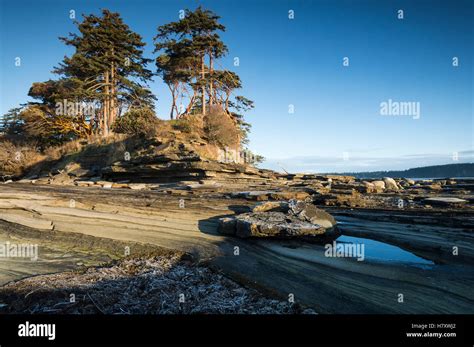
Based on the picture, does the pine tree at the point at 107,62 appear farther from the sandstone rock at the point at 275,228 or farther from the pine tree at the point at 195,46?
the sandstone rock at the point at 275,228

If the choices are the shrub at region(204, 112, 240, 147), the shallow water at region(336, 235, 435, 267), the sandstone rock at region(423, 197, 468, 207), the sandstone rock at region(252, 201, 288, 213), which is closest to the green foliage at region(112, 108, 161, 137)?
the shrub at region(204, 112, 240, 147)

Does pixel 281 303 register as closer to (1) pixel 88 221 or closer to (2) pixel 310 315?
(2) pixel 310 315

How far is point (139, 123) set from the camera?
25688 millimetres

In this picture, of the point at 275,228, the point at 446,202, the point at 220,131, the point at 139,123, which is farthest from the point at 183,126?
the point at 446,202

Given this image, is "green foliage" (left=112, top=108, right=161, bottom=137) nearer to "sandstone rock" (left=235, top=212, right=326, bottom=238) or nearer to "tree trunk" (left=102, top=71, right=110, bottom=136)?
"tree trunk" (left=102, top=71, right=110, bottom=136)

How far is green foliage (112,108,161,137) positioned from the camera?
2528cm

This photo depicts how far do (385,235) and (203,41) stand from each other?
31775mm

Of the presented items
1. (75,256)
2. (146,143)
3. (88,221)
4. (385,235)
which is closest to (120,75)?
A: (146,143)

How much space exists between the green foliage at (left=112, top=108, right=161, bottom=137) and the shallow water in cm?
2196

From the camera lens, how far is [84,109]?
32.5 meters

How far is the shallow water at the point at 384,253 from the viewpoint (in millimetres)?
5418

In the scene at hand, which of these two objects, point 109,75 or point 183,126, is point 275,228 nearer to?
point 183,126

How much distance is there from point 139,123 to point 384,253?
2496 cm

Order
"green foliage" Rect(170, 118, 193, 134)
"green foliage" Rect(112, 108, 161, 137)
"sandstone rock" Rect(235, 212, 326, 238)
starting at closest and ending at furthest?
"sandstone rock" Rect(235, 212, 326, 238)
"green foliage" Rect(112, 108, 161, 137)
"green foliage" Rect(170, 118, 193, 134)
